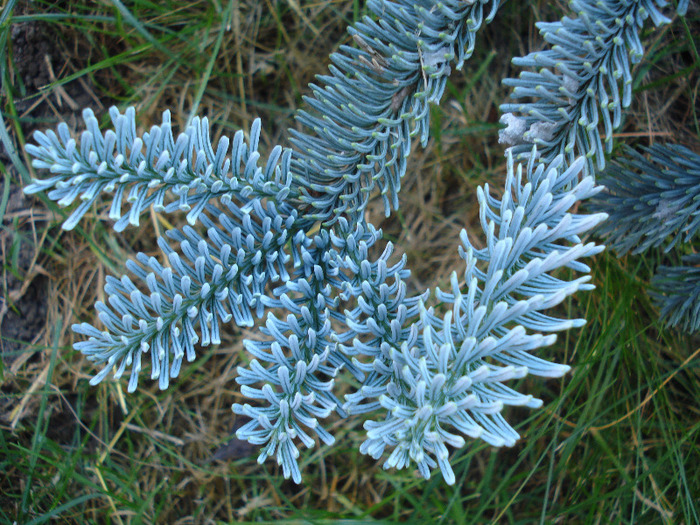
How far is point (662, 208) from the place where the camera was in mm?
1038

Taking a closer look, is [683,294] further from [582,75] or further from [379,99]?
[379,99]

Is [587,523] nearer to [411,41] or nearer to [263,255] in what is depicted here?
[263,255]

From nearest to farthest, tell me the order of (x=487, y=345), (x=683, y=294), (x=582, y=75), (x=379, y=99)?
(x=487, y=345), (x=582, y=75), (x=379, y=99), (x=683, y=294)

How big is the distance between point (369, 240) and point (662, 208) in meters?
0.64

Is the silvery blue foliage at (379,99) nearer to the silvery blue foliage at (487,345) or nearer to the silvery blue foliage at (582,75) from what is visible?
the silvery blue foliage at (582,75)

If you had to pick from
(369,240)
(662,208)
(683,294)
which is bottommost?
(369,240)

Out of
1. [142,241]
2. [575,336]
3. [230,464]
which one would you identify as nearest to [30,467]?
[230,464]

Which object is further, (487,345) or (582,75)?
(582,75)

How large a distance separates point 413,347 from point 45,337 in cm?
143

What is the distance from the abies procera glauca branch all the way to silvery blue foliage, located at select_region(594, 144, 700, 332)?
0.22 m

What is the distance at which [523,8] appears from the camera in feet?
5.42

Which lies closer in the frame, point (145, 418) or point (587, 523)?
point (587, 523)

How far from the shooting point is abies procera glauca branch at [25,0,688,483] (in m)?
0.73

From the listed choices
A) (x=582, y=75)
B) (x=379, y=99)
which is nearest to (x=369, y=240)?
(x=379, y=99)
